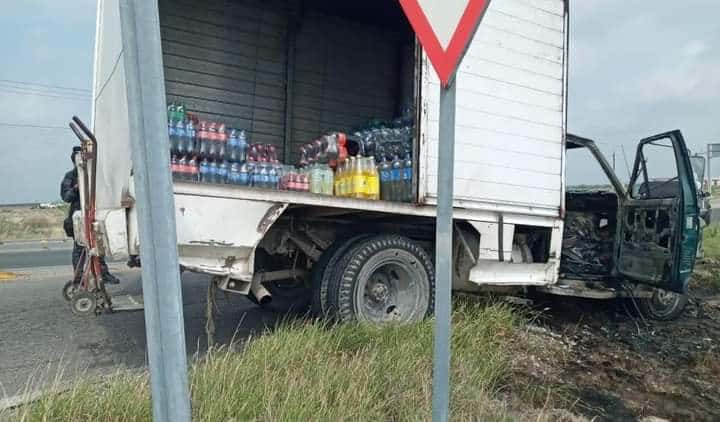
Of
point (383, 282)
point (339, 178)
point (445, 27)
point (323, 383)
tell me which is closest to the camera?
point (445, 27)

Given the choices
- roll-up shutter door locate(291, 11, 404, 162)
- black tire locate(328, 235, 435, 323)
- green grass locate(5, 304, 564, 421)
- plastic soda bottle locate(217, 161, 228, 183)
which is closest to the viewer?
green grass locate(5, 304, 564, 421)

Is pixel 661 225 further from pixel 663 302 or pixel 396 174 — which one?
pixel 396 174

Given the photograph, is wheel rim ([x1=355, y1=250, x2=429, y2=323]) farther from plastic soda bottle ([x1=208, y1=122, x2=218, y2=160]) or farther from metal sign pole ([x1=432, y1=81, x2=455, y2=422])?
metal sign pole ([x1=432, y1=81, x2=455, y2=422])

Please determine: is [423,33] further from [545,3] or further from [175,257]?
[545,3]

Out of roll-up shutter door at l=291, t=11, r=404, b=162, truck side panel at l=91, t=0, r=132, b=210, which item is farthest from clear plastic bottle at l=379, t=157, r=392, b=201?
roll-up shutter door at l=291, t=11, r=404, b=162

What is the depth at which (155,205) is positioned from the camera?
139 cm

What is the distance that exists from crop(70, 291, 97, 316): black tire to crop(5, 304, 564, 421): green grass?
1.71 m

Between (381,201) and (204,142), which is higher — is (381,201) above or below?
below

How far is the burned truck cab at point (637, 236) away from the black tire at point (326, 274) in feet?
7.89

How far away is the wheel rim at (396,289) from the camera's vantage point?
433 centimetres

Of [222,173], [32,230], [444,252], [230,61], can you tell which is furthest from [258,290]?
[32,230]

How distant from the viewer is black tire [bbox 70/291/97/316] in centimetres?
424

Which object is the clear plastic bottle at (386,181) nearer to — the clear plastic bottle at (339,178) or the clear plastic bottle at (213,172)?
the clear plastic bottle at (339,178)

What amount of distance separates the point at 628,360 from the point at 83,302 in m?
4.60
